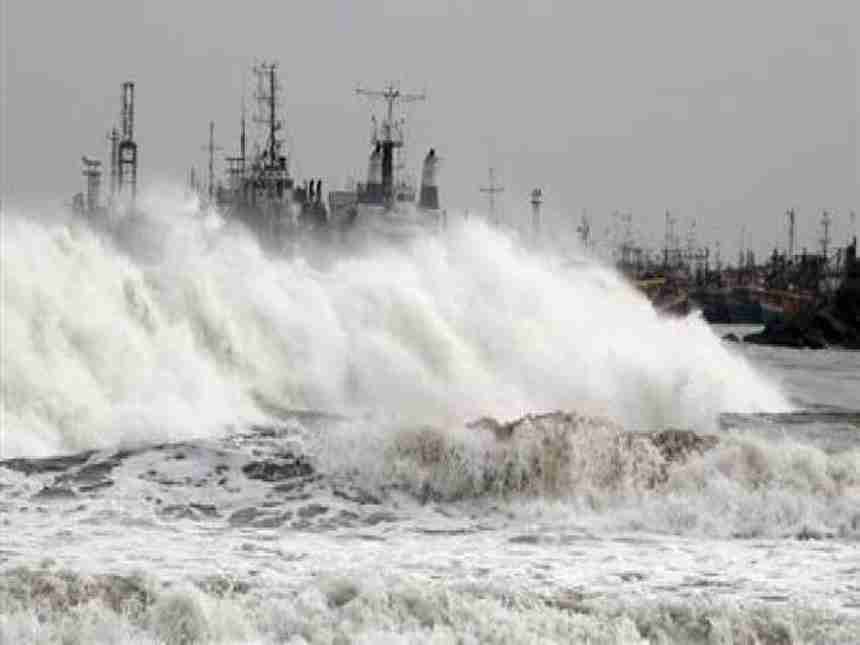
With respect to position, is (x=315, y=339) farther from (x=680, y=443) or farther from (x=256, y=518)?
(x=256, y=518)

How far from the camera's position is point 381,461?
17469 mm

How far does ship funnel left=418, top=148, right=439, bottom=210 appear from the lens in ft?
246

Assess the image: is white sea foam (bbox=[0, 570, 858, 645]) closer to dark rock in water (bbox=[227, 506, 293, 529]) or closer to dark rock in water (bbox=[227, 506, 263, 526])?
dark rock in water (bbox=[227, 506, 293, 529])

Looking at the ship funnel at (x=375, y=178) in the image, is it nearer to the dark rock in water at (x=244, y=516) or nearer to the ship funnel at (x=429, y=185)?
the ship funnel at (x=429, y=185)

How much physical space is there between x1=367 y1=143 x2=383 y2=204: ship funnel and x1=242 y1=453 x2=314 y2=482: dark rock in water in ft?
182

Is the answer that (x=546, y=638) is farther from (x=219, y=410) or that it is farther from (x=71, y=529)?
(x=219, y=410)

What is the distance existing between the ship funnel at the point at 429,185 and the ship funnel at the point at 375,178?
2.50 meters

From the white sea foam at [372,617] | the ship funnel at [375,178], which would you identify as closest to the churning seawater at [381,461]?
the white sea foam at [372,617]

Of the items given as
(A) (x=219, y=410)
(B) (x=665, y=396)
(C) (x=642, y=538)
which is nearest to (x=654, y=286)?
(B) (x=665, y=396)

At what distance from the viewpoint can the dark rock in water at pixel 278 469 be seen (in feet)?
57.7

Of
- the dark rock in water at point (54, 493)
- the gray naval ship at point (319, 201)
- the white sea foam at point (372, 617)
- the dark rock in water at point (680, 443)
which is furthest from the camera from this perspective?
the gray naval ship at point (319, 201)

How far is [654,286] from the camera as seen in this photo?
11525 centimetres

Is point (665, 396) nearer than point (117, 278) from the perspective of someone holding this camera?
No

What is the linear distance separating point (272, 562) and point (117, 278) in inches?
565
